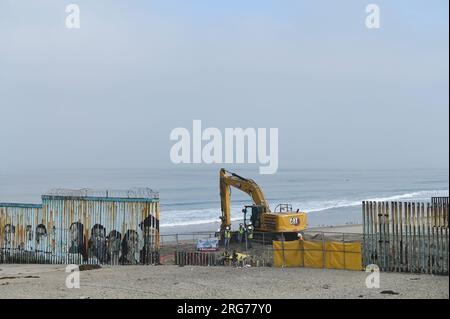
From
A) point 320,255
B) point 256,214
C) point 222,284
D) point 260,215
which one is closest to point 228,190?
point 256,214

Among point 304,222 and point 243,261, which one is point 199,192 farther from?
point 243,261

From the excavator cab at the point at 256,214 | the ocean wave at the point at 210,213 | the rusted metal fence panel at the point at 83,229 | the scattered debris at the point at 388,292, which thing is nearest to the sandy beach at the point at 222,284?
the scattered debris at the point at 388,292

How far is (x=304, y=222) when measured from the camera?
1361 inches

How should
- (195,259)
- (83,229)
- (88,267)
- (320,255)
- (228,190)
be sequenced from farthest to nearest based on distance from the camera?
1. (228,190)
2. (83,229)
3. (195,259)
4. (88,267)
5. (320,255)

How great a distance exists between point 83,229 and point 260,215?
11.4 metres

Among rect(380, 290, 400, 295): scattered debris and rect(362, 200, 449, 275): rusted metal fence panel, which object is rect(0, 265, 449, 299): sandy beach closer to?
rect(380, 290, 400, 295): scattered debris

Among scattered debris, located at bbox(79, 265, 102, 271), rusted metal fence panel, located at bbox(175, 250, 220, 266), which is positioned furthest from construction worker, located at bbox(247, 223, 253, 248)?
scattered debris, located at bbox(79, 265, 102, 271)

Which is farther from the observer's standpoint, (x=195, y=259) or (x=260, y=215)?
(x=260, y=215)

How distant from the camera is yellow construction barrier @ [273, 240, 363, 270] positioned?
→ 2039cm

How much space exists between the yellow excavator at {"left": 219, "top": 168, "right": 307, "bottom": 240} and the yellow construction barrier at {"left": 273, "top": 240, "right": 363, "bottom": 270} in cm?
1093

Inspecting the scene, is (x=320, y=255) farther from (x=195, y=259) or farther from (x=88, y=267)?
(x=88, y=267)

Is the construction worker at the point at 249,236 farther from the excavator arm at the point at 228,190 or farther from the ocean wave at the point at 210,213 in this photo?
the ocean wave at the point at 210,213

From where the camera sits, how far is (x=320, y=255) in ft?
69.2

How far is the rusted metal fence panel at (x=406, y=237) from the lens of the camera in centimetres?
1884
